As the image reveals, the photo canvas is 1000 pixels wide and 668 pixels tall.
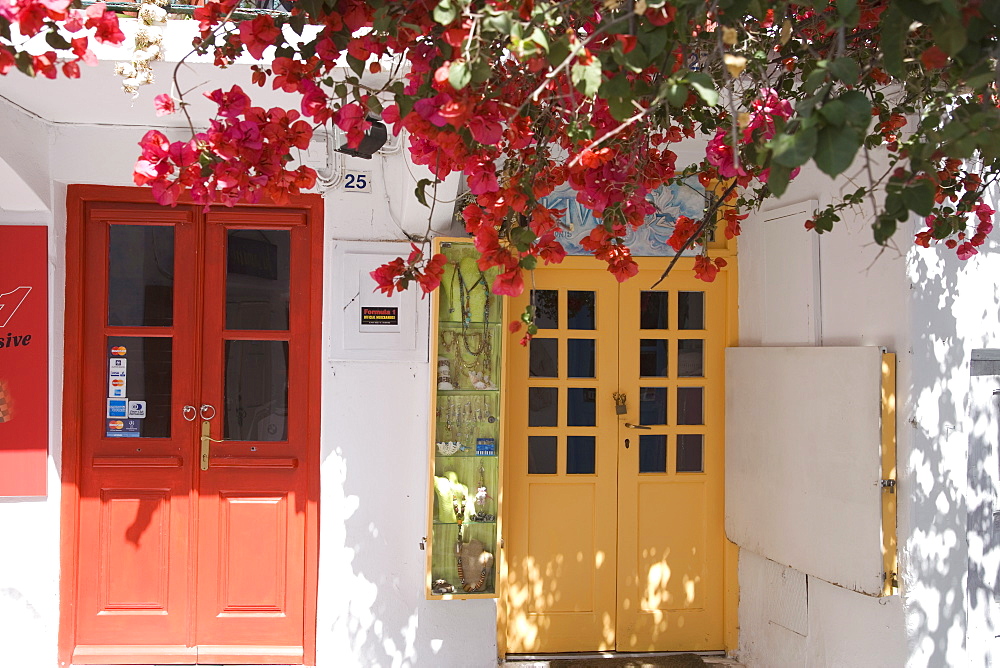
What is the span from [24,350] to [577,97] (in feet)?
10.8

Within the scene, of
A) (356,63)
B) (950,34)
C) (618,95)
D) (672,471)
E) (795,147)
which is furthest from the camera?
(672,471)

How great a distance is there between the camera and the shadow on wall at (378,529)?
13.8 ft

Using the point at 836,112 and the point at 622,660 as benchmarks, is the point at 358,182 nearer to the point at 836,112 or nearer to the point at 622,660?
the point at 622,660

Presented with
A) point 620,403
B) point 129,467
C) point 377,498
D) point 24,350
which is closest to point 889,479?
point 620,403

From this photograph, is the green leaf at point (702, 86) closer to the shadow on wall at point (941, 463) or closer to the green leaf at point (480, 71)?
the green leaf at point (480, 71)

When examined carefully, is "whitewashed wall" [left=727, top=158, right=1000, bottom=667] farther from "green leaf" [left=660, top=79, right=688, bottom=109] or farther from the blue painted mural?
"green leaf" [left=660, top=79, right=688, bottom=109]

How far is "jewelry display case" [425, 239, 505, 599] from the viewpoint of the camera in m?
4.05

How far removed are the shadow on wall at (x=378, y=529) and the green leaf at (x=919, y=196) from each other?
306 cm

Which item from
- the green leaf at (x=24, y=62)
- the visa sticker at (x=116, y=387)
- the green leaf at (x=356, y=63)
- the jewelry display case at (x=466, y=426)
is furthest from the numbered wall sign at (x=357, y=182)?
the green leaf at (x=24, y=62)

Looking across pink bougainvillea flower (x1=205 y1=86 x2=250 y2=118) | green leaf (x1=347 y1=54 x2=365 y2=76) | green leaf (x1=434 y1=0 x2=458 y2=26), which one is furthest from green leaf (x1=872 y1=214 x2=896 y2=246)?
pink bougainvillea flower (x1=205 y1=86 x2=250 y2=118)

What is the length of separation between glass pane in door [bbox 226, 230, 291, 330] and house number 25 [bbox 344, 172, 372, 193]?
1.44 feet

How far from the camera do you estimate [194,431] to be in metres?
4.22

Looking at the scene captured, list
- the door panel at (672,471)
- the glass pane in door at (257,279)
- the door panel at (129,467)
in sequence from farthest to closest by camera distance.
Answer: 1. the door panel at (672,471)
2. the glass pane in door at (257,279)
3. the door panel at (129,467)

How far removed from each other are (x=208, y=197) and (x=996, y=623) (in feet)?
12.9
